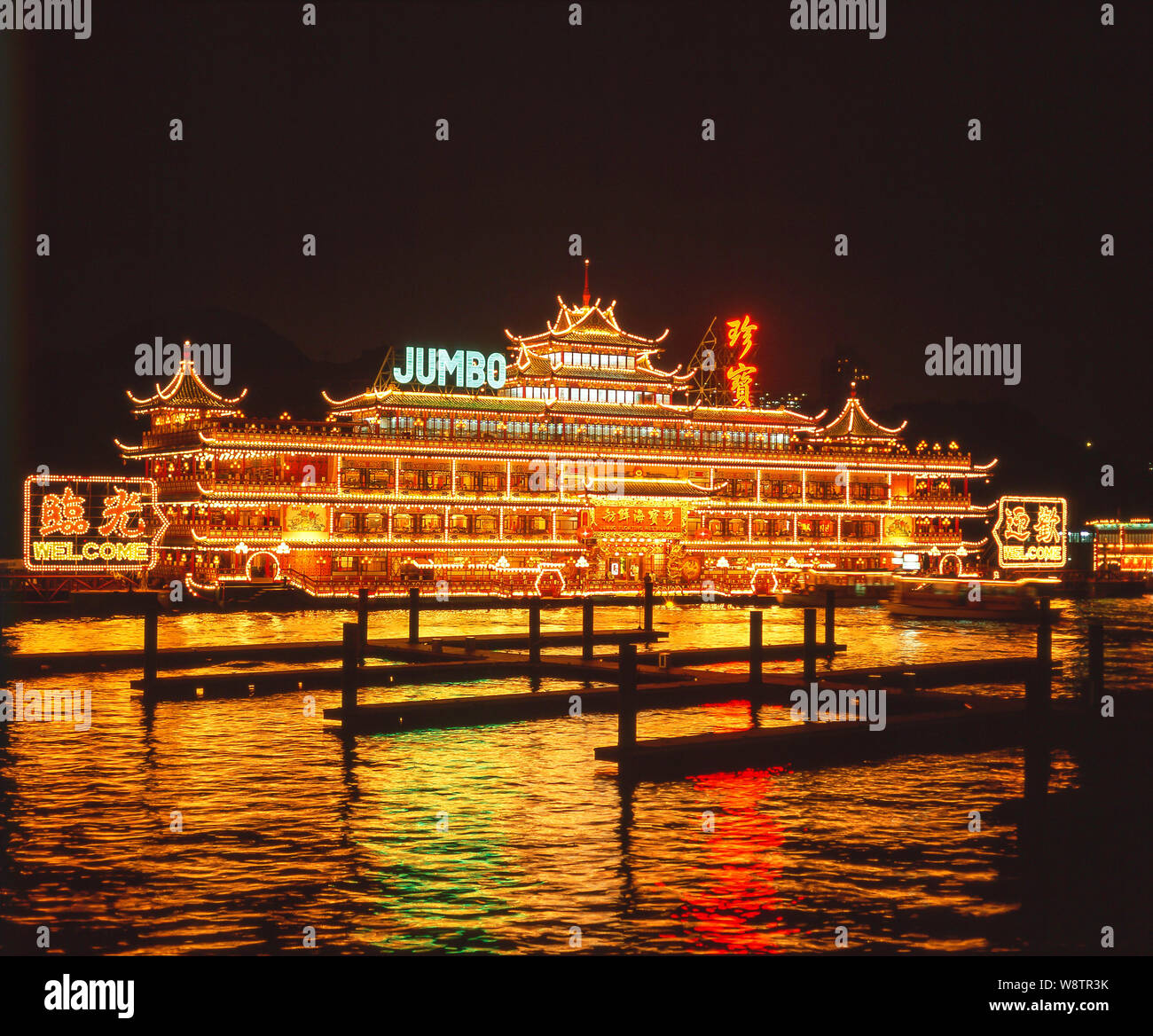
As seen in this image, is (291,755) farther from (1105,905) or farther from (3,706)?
(1105,905)

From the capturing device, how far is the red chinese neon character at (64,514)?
208ft

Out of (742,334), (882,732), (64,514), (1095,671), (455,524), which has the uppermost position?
(742,334)

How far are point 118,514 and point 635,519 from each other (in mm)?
30977

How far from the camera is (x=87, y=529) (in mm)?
64750

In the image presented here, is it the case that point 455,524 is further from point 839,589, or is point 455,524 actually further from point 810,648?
point 810,648

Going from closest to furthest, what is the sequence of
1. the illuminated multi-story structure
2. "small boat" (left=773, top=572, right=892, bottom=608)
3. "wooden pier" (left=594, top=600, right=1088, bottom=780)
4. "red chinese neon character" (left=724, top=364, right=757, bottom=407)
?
"wooden pier" (left=594, top=600, right=1088, bottom=780) < "small boat" (left=773, top=572, right=892, bottom=608) < "red chinese neon character" (left=724, top=364, right=757, bottom=407) < the illuminated multi-story structure

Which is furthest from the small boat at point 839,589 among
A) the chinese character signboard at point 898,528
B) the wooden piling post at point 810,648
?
the wooden piling post at point 810,648

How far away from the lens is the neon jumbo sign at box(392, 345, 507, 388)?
77000 millimetres

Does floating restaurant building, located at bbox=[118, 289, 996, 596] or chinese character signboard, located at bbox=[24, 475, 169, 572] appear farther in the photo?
floating restaurant building, located at bbox=[118, 289, 996, 596]

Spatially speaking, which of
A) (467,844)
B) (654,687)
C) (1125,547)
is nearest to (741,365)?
(1125,547)

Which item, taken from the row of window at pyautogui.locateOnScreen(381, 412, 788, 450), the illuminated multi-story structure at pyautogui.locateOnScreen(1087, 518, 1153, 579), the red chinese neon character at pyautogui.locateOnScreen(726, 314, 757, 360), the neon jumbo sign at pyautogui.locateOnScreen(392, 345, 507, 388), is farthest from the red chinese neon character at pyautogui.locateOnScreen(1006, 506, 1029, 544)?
the neon jumbo sign at pyautogui.locateOnScreen(392, 345, 507, 388)

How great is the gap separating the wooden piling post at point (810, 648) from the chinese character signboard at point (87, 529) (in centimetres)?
3879

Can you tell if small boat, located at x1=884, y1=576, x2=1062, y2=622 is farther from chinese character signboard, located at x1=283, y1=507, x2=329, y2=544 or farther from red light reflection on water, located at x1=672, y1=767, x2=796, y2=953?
red light reflection on water, located at x1=672, y1=767, x2=796, y2=953
